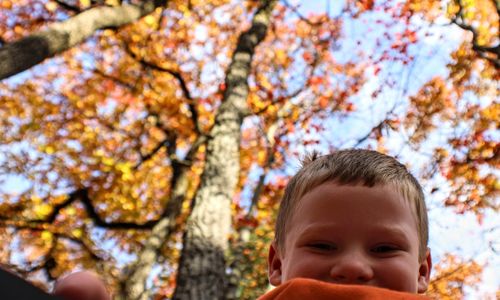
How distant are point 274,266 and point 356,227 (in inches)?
24.1

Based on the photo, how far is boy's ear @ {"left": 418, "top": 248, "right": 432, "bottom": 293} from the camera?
6.17 ft

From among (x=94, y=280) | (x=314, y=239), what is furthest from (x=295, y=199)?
(x=94, y=280)

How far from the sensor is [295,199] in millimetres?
1834

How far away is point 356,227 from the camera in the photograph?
1537mm

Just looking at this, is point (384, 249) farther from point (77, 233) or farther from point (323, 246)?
point (77, 233)

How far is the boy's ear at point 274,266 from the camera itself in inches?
78.5

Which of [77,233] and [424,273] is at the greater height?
[77,233]

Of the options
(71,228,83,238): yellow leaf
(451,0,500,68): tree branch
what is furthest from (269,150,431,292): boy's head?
(71,228,83,238): yellow leaf

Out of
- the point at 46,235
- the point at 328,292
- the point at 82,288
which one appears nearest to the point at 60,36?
the point at 328,292

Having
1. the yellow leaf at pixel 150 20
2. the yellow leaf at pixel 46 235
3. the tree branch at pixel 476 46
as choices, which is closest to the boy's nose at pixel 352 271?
the tree branch at pixel 476 46

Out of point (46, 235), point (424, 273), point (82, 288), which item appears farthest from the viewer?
point (46, 235)

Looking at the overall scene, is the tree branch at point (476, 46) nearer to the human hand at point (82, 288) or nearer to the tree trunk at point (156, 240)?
the tree trunk at point (156, 240)

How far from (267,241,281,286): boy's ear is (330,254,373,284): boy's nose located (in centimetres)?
50

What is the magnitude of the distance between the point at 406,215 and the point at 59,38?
188 inches
